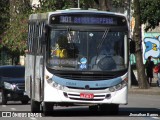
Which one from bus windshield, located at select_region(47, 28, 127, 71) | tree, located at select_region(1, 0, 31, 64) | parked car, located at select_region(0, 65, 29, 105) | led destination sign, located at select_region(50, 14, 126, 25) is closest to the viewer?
bus windshield, located at select_region(47, 28, 127, 71)

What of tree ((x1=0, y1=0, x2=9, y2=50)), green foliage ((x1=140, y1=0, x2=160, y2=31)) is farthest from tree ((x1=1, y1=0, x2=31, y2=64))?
green foliage ((x1=140, y1=0, x2=160, y2=31))

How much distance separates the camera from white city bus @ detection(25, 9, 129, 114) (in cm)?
2061

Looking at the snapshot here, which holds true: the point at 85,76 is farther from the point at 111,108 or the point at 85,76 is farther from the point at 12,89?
the point at 12,89

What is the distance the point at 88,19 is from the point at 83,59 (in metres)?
1.22

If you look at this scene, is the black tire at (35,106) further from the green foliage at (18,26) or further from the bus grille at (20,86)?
the green foliage at (18,26)

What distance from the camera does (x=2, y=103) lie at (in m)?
31.0

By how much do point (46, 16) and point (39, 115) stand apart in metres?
2.93

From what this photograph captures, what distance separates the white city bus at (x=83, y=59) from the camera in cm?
2061

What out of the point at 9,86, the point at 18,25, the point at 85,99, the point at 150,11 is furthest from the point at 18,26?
the point at 85,99

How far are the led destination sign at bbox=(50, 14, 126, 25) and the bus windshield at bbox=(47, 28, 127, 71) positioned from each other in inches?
10.2

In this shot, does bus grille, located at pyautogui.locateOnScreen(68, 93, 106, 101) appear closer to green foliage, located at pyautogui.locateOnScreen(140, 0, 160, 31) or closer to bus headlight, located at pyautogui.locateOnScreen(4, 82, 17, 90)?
bus headlight, located at pyautogui.locateOnScreen(4, 82, 17, 90)

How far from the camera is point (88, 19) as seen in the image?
21094 mm

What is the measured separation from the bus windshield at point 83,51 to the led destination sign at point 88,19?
0.85 ft

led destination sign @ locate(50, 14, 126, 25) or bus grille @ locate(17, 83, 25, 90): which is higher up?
led destination sign @ locate(50, 14, 126, 25)
